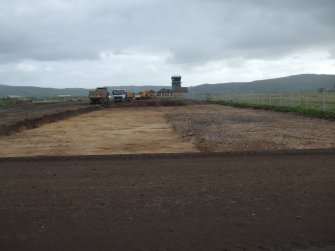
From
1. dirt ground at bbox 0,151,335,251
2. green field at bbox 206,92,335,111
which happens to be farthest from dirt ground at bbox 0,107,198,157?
green field at bbox 206,92,335,111

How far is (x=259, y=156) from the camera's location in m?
13.4

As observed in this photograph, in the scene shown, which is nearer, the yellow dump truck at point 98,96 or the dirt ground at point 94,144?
the dirt ground at point 94,144

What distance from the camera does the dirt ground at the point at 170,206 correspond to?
19.8 ft

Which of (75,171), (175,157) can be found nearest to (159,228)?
(75,171)

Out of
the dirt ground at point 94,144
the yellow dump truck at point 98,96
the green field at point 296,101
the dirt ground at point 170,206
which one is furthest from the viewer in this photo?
the yellow dump truck at point 98,96

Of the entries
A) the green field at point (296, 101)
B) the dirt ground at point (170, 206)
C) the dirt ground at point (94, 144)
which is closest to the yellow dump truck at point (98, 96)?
the green field at point (296, 101)

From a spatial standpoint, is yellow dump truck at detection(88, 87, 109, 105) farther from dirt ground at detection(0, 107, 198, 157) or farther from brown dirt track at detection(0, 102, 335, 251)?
brown dirt track at detection(0, 102, 335, 251)

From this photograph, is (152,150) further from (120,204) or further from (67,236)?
(67,236)

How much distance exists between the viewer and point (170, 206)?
7605 millimetres

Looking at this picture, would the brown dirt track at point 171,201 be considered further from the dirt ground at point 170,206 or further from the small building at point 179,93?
the small building at point 179,93

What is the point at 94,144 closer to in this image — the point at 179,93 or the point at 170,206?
the point at 170,206

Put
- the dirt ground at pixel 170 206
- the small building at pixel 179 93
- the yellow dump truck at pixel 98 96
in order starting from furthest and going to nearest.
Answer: the small building at pixel 179 93 → the yellow dump truck at pixel 98 96 → the dirt ground at pixel 170 206

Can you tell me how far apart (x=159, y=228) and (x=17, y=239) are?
1.84 meters

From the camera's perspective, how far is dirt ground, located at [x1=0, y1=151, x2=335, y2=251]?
19.8 ft
